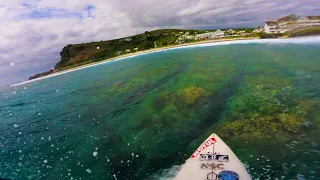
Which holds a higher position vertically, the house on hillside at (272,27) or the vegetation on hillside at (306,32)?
the house on hillside at (272,27)

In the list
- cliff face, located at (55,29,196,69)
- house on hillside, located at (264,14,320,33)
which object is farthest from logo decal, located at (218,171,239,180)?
cliff face, located at (55,29,196,69)

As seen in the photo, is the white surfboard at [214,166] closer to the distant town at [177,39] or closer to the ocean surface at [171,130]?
the ocean surface at [171,130]

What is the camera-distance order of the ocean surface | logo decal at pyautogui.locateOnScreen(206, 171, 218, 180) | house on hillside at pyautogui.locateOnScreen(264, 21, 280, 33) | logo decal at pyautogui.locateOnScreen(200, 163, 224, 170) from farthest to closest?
house on hillside at pyautogui.locateOnScreen(264, 21, 280, 33), the ocean surface, logo decal at pyautogui.locateOnScreen(200, 163, 224, 170), logo decal at pyautogui.locateOnScreen(206, 171, 218, 180)

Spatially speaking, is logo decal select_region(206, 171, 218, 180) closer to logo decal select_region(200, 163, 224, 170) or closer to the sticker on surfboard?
logo decal select_region(200, 163, 224, 170)

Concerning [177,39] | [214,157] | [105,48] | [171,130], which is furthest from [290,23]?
[105,48]

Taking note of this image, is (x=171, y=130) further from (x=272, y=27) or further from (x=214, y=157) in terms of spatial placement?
(x=272, y=27)

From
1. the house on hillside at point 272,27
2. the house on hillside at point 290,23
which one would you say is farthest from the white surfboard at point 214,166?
the house on hillside at point 272,27
